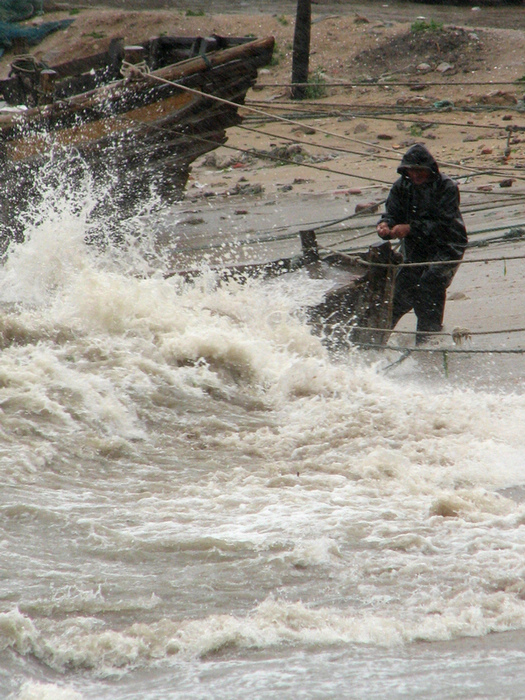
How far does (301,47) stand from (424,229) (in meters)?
12.1

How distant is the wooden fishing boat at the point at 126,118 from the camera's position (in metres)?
9.05

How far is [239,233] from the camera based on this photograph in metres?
10.6

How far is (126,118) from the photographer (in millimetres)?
9406

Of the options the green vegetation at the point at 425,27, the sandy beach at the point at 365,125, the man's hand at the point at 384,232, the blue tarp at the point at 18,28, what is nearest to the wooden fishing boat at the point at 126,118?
the sandy beach at the point at 365,125

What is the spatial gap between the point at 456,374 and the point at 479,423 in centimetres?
87

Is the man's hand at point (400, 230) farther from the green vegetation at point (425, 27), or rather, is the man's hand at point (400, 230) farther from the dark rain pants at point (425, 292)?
the green vegetation at point (425, 27)

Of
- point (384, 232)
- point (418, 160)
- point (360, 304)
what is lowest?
point (360, 304)

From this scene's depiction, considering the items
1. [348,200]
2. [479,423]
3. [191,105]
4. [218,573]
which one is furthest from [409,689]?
[348,200]

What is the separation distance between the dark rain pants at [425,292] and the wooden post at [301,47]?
1150 cm

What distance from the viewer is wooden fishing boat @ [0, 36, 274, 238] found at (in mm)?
9047

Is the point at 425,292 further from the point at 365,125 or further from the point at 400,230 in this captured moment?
the point at 365,125

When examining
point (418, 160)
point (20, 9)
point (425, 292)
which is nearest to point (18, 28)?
point (20, 9)

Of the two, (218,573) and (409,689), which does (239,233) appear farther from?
(409,689)

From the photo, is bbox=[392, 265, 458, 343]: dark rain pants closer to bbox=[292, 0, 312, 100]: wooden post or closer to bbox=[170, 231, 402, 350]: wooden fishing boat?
bbox=[170, 231, 402, 350]: wooden fishing boat
